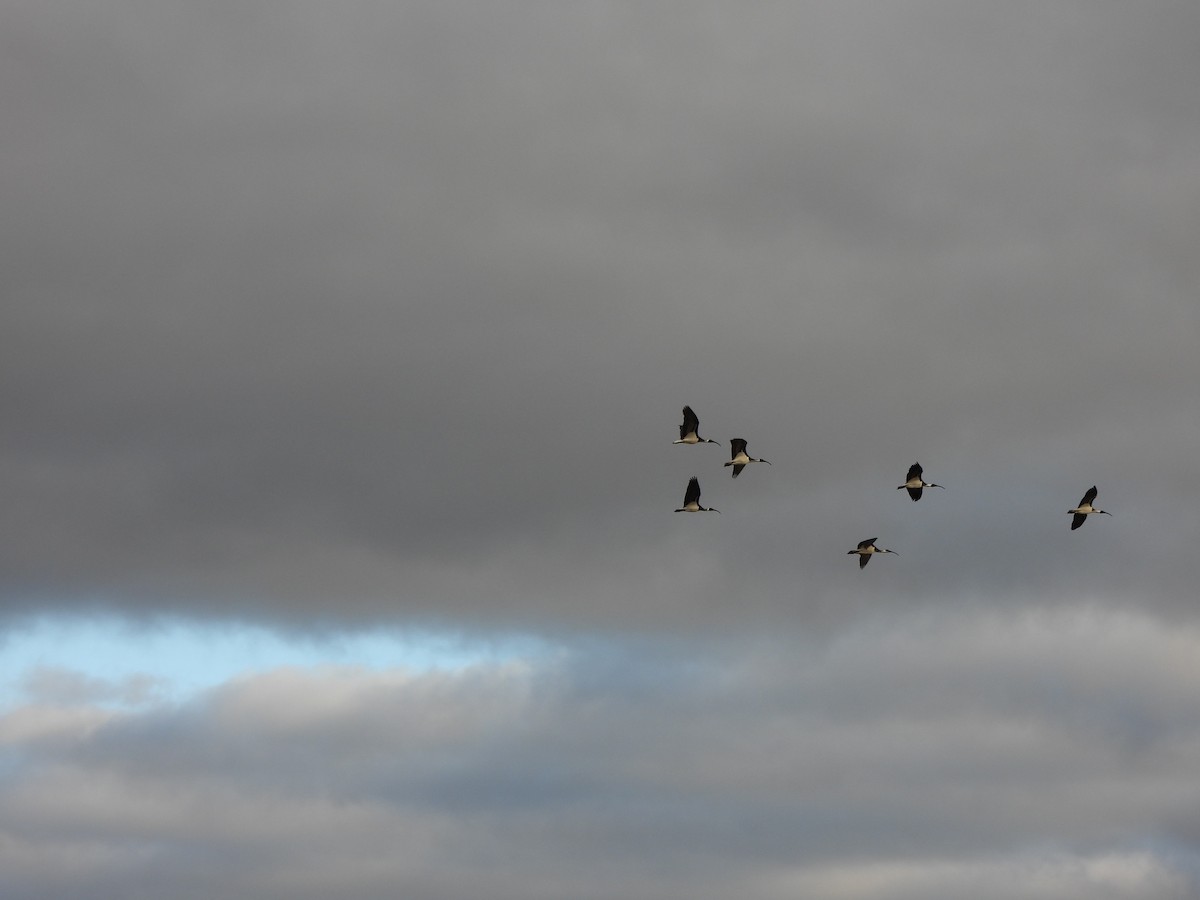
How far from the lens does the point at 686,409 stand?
19800 cm

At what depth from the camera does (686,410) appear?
199m

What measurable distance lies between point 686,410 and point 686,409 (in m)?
0.88
